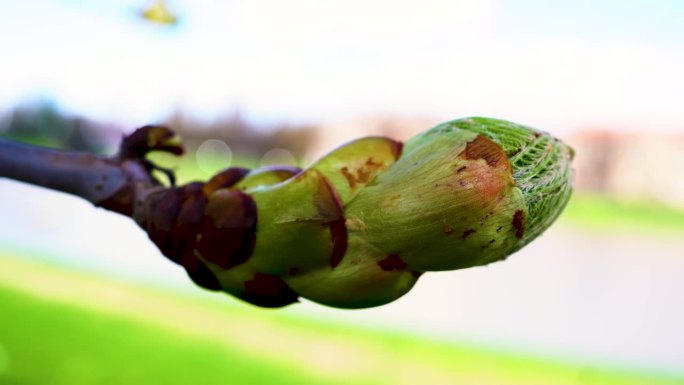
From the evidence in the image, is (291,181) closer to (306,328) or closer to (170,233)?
(170,233)

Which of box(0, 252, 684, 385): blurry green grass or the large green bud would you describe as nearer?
the large green bud

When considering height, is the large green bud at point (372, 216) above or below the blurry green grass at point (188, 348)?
above

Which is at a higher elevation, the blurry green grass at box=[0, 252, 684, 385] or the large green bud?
the large green bud

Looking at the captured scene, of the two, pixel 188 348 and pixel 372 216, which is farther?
pixel 188 348

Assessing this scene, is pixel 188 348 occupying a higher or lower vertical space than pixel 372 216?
lower

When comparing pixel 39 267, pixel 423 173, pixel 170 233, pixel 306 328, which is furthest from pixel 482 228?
pixel 39 267

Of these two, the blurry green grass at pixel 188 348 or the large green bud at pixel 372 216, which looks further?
the blurry green grass at pixel 188 348
